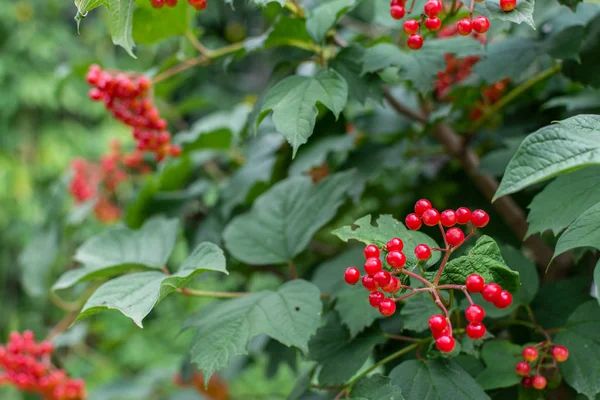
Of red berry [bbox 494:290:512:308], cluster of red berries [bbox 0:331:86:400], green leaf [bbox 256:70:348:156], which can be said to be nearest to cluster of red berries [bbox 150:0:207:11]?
green leaf [bbox 256:70:348:156]

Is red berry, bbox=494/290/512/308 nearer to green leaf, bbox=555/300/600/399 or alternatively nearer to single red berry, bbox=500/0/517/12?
green leaf, bbox=555/300/600/399

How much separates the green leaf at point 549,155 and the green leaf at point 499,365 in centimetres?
24

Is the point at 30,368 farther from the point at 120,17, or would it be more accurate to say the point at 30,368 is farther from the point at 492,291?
the point at 492,291

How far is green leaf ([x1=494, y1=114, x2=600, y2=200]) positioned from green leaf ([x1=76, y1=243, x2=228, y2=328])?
0.26m

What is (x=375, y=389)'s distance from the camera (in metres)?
0.50

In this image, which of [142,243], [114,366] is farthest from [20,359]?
[114,366]

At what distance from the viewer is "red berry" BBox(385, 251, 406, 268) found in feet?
1.43

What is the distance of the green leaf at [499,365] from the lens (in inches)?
20.9

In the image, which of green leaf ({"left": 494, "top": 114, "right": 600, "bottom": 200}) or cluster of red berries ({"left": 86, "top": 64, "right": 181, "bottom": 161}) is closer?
green leaf ({"left": 494, "top": 114, "right": 600, "bottom": 200})

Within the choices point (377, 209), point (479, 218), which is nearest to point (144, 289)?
point (479, 218)

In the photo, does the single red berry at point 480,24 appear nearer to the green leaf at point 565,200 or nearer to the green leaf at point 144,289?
the green leaf at point 565,200

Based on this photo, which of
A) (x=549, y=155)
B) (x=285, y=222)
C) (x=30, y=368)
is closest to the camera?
(x=549, y=155)

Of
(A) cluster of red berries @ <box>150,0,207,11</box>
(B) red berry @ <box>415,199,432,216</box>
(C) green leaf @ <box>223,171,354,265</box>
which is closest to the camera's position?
(B) red berry @ <box>415,199,432,216</box>

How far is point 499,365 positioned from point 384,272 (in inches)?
8.0
